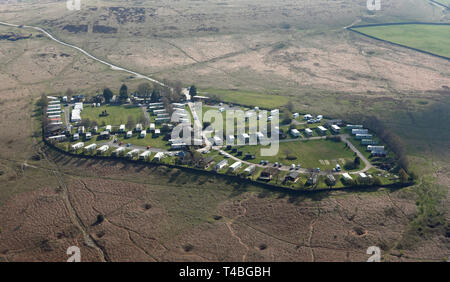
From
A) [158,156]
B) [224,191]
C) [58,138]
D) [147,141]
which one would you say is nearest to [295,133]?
[224,191]

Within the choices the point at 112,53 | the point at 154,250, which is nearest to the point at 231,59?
the point at 112,53

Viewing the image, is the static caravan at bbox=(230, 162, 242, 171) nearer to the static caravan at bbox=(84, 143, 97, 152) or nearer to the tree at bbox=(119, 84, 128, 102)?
the static caravan at bbox=(84, 143, 97, 152)

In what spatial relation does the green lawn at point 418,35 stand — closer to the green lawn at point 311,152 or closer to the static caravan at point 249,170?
the green lawn at point 311,152

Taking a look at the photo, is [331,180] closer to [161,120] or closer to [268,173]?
[268,173]

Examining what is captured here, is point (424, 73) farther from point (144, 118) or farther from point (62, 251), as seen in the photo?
point (62, 251)

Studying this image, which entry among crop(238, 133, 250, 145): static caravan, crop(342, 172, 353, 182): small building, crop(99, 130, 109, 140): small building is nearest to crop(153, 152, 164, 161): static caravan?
crop(99, 130, 109, 140): small building

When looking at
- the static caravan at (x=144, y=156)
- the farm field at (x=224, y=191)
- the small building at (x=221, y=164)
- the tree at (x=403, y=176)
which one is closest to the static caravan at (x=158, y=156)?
the static caravan at (x=144, y=156)
